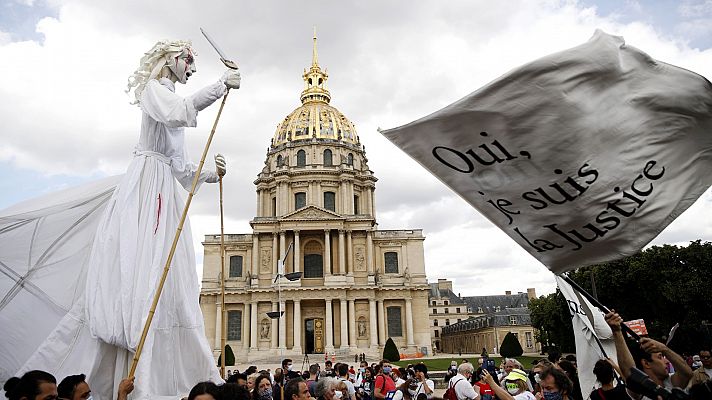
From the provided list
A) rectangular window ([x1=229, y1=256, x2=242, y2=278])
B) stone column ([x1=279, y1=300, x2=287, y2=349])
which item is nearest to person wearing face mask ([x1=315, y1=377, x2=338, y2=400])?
stone column ([x1=279, y1=300, x2=287, y2=349])

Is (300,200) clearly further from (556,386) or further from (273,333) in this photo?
(556,386)

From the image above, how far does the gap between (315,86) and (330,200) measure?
19359 millimetres

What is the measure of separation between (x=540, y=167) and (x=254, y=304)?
166 ft

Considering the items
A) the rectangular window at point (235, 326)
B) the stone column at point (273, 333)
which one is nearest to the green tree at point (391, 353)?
the stone column at point (273, 333)

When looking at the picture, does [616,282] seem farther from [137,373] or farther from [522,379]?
[137,373]

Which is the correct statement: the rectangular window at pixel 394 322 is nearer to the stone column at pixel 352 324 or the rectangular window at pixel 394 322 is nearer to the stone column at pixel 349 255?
the stone column at pixel 352 324

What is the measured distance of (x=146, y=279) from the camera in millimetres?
4504

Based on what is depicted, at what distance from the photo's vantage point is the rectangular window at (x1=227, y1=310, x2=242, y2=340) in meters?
52.6

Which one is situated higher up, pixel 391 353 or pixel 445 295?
pixel 445 295

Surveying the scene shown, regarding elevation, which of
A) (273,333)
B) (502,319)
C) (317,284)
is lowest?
(273,333)

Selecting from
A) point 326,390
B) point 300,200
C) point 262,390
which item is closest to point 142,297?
point 326,390

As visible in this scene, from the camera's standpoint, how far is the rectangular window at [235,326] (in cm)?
5262

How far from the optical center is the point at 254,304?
52031mm

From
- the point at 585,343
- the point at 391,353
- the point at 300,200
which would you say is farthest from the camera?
the point at 300,200
